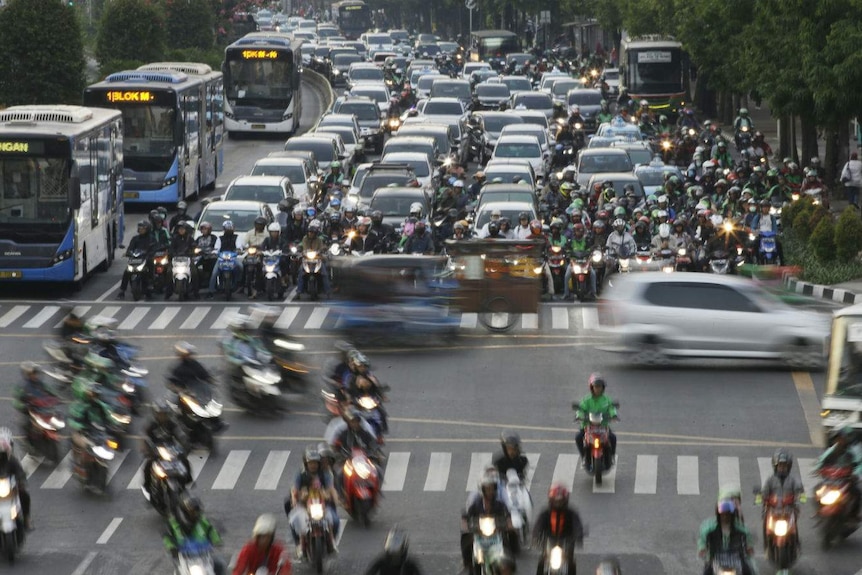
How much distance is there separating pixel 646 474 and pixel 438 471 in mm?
2493

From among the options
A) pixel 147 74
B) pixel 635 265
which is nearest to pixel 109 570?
pixel 635 265

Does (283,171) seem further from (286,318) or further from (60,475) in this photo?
(60,475)

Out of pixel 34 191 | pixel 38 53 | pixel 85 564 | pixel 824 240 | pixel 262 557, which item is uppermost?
pixel 38 53

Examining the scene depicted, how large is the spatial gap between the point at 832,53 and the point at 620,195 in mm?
5613

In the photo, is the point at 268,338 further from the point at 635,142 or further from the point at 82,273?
the point at 635,142

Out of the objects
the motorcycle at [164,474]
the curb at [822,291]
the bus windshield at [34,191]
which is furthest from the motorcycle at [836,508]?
the bus windshield at [34,191]

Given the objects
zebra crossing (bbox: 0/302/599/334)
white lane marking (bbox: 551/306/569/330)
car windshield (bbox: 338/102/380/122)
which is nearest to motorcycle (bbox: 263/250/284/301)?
zebra crossing (bbox: 0/302/599/334)

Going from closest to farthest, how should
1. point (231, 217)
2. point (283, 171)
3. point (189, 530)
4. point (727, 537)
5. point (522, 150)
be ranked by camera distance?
point (727, 537) < point (189, 530) < point (231, 217) < point (283, 171) < point (522, 150)

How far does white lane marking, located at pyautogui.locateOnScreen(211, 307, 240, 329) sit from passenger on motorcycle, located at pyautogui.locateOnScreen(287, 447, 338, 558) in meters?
13.2

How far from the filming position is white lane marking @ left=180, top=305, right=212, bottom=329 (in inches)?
1261

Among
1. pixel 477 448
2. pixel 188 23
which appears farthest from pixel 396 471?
pixel 188 23

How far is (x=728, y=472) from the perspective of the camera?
22312mm

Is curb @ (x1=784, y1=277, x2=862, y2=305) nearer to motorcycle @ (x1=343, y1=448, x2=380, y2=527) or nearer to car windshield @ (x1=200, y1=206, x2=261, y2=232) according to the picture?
car windshield @ (x1=200, y1=206, x2=261, y2=232)

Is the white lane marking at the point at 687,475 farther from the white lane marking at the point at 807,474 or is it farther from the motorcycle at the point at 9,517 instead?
the motorcycle at the point at 9,517
